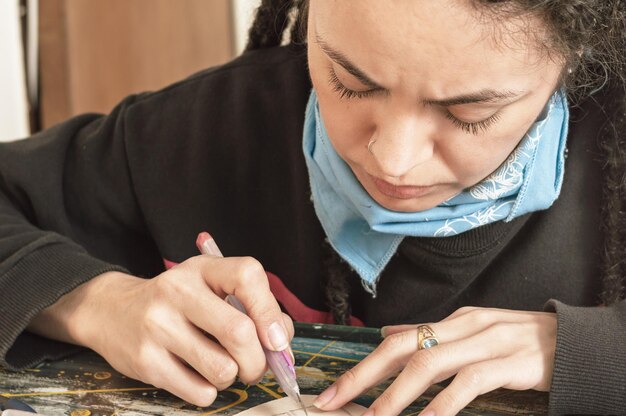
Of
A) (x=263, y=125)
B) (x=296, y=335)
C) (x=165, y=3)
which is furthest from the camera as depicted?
(x=165, y=3)

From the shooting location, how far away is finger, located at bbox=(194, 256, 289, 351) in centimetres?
77

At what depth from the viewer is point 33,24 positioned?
226 centimetres

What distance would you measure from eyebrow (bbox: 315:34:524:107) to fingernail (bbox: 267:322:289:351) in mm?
234

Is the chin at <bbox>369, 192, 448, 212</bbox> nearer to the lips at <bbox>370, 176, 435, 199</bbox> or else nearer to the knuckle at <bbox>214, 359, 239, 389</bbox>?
the lips at <bbox>370, 176, 435, 199</bbox>

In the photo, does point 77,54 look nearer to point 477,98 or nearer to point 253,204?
point 253,204

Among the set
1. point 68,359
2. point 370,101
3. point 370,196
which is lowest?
point 68,359

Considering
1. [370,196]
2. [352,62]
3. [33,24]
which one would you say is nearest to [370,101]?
[352,62]

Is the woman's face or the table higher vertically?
the woman's face

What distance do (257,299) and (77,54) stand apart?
1666 mm

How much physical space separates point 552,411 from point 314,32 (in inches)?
16.3

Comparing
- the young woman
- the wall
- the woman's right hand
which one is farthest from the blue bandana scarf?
the wall

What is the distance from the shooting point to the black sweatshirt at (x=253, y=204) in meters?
1.07

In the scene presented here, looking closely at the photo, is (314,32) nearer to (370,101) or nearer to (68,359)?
(370,101)

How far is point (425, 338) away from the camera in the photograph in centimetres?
79
